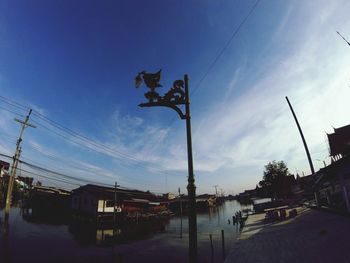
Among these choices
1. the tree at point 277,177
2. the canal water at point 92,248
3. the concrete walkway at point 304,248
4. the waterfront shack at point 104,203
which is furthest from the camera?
the tree at point 277,177

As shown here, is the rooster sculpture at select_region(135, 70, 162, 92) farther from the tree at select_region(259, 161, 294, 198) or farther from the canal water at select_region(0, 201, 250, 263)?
the tree at select_region(259, 161, 294, 198)

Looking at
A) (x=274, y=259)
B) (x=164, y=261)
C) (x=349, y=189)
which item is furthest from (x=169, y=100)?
(x=164, y=261)

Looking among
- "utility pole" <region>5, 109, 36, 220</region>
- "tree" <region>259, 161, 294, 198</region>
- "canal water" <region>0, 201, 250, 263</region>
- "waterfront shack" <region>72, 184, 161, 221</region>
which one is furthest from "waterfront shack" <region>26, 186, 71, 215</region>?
"tree" <region>259, 161, 294, 198</region>

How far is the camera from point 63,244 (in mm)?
27109

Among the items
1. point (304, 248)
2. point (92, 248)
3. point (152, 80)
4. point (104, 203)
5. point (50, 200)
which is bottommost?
point (92, 248)

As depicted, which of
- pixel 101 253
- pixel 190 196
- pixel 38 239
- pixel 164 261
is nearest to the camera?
pixel 190 196

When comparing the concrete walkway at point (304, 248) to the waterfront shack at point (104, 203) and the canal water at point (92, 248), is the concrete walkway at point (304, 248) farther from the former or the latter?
the waterfront shack at point (104, 203)

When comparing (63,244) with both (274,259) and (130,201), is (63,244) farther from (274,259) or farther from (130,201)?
(274,259)

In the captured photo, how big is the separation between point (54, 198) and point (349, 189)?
66946 mm

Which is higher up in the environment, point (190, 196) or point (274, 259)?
point (190, 196)

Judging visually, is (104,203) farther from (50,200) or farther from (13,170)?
(50,200)

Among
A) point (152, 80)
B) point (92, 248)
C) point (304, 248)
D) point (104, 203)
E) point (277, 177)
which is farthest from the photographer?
point (277, 177)

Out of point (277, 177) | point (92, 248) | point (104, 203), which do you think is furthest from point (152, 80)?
point (277, 177)

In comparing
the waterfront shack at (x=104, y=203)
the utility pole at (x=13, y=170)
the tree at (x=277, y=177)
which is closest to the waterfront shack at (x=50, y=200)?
the waterfront shack at (x=104, y=203)
